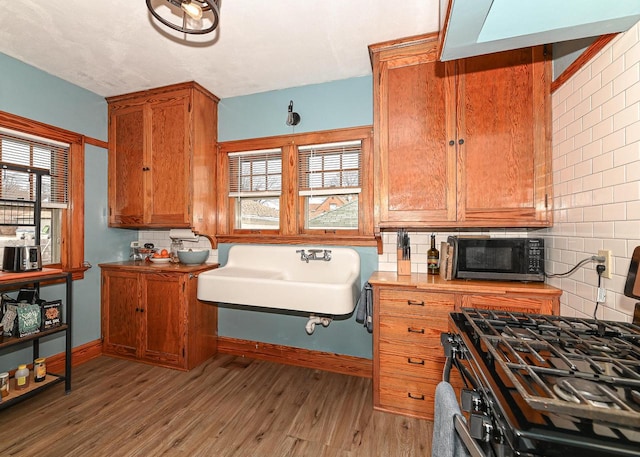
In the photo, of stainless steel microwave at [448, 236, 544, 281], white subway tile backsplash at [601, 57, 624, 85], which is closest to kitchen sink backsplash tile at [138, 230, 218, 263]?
stainless steel microwave at [448, 236, 544, 281]

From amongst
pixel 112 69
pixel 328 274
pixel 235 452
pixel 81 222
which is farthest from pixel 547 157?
pixel 81 222

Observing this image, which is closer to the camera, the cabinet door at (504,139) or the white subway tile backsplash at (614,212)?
the white subway tile backsplash at (614,212)

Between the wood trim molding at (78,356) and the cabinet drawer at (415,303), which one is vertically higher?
the cabinet drawer at (415,303)

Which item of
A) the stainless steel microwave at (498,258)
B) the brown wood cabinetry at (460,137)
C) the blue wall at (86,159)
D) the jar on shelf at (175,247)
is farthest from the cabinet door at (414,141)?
the blue wall at (86,159)

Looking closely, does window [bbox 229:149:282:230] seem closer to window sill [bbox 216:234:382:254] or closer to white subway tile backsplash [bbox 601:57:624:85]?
window sill [bbox 216:234:382:254]

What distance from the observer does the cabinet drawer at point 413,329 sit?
1880 mm

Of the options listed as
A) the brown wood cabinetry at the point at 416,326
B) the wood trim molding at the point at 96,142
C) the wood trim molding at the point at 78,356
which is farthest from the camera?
the wood trim molding at the point at 96,142

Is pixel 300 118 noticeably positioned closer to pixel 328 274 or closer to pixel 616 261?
pixel 328 274

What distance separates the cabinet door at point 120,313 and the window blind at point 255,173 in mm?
1297

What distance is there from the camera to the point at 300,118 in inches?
106

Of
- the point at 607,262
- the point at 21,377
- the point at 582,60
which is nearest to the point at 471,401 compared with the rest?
the point at 607,262

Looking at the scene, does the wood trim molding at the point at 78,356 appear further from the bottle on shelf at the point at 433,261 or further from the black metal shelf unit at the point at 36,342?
the bottle on shelf at the point at 433,261

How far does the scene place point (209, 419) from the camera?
1934mm

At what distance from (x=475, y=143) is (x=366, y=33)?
1055mm
